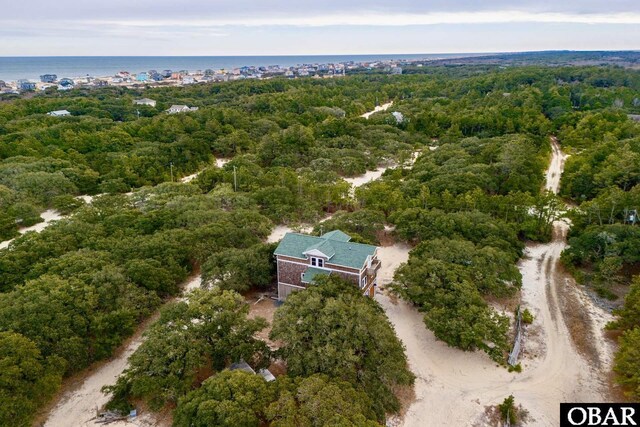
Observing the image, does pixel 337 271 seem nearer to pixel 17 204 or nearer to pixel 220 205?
pixel 220 205

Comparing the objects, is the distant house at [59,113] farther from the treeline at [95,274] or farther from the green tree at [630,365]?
the green tree at [630,365]

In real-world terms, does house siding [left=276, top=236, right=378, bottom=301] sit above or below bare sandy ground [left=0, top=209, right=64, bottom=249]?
above

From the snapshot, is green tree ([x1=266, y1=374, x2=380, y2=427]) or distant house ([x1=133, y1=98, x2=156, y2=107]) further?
distant house ([x1=133, y1=98, x2=156, y2=107])

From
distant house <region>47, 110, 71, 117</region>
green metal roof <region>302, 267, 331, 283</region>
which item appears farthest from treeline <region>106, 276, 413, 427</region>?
distant house <region>47, 110, 71, 117</region>

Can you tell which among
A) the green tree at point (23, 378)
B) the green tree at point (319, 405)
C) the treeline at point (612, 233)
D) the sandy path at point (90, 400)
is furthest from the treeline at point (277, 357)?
Result: the treeline at point (612, 233)

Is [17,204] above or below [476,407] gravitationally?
above

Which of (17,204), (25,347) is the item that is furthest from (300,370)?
(17,204)

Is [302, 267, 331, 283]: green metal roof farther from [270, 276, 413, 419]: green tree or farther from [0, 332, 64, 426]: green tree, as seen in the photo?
[0, 332, 64, 426]: green tree
